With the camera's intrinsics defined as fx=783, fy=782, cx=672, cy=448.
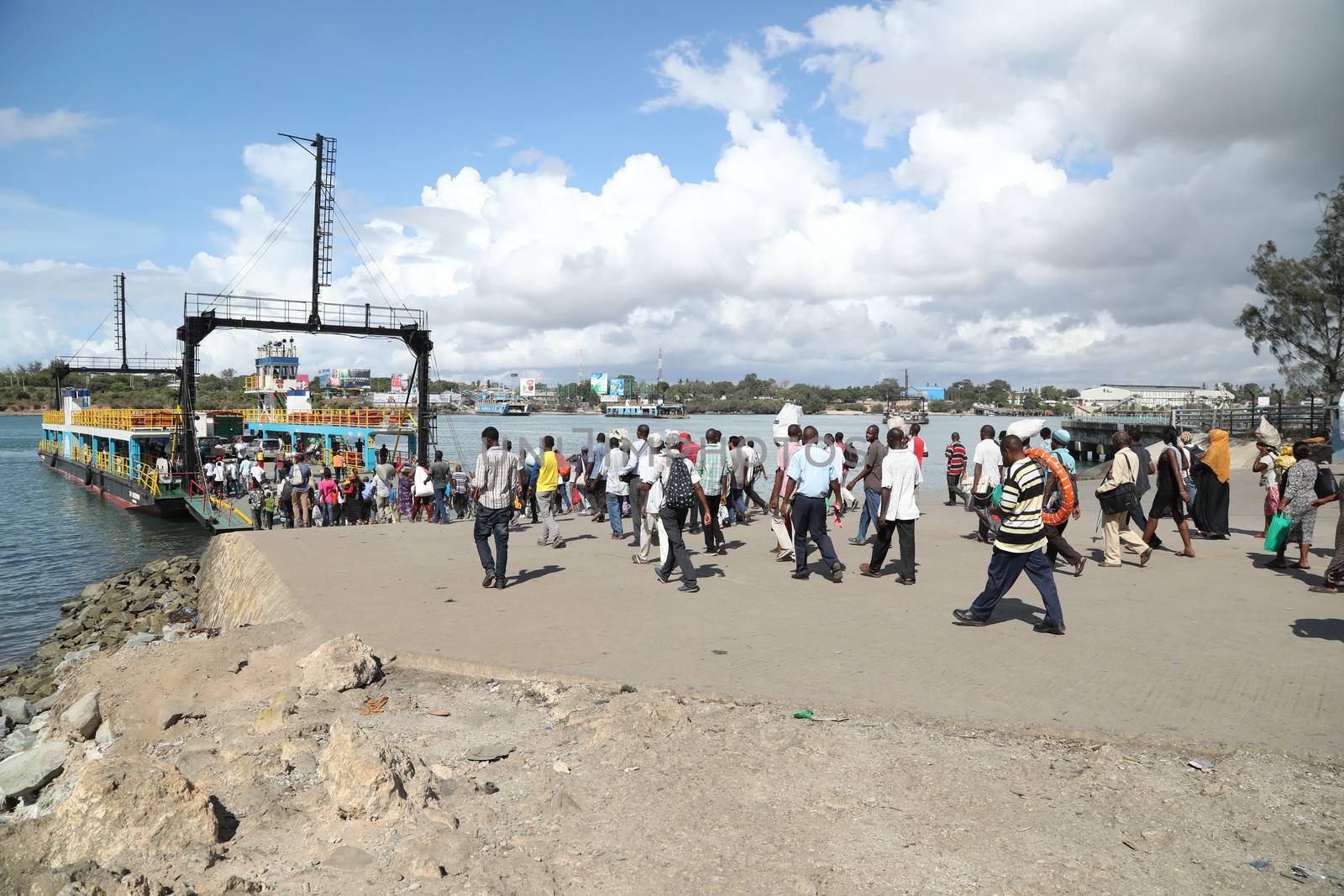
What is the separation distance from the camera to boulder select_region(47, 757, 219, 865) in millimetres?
3557

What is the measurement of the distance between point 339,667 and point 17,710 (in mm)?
5133

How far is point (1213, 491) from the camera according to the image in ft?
37.8

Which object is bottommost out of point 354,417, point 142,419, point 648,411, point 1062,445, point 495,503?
point 495,503

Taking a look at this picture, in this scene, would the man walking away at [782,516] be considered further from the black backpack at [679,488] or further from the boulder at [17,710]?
the boulder at [17,710]

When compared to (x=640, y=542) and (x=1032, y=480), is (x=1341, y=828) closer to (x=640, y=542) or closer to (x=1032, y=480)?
(x=1032, y=480)

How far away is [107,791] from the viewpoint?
3678 millimetres

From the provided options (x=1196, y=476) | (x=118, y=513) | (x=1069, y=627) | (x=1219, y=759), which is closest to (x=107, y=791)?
(x=1219, y=759)

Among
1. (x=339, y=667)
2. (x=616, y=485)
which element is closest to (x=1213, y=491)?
(x=616, y=485)

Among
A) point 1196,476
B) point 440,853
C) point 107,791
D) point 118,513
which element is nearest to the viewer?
point 440,853

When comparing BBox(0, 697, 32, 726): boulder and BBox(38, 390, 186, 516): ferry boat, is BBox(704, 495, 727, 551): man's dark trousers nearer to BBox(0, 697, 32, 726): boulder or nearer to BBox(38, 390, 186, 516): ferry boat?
BBox(0, 697, 32, 726): boulder

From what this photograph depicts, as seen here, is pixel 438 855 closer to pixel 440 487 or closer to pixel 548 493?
pixel 548 493

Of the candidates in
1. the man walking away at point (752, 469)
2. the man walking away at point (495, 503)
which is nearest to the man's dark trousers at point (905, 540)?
the man walking away at point (495, 503)

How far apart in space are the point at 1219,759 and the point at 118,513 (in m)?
35.1

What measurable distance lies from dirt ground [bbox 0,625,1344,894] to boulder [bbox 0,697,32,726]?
3.77m
